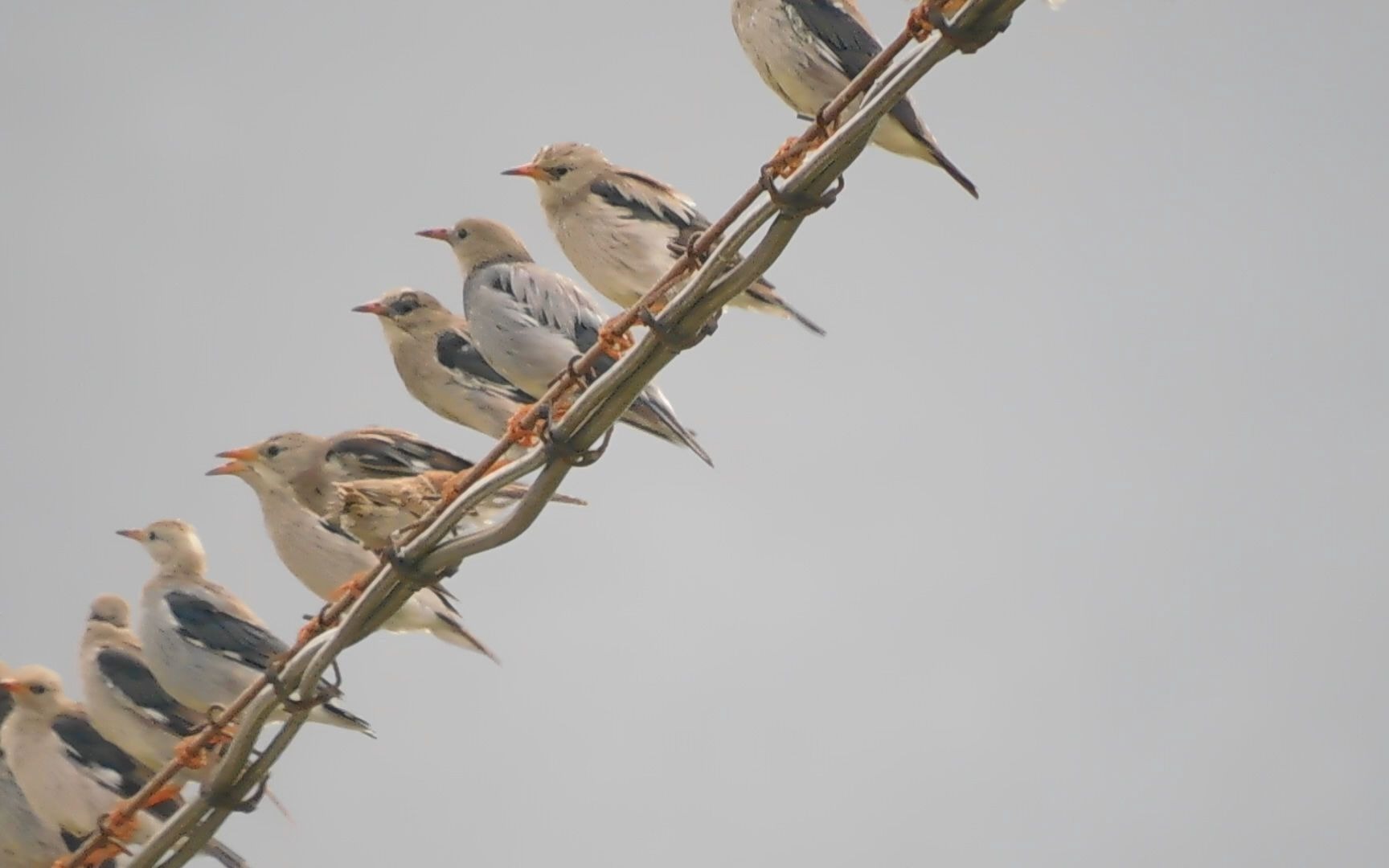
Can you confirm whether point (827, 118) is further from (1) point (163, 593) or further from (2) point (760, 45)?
(1) point (163, 593)

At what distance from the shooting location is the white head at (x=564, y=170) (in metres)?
9.12

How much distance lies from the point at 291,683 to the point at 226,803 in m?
0.52

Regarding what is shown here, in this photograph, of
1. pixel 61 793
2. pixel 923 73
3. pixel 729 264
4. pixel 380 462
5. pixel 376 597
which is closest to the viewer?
pixel 923 73

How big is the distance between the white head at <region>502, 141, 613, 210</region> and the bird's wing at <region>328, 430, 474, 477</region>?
1.19 metres

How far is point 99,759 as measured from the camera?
1027cm

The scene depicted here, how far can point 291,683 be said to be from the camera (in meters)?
5.59

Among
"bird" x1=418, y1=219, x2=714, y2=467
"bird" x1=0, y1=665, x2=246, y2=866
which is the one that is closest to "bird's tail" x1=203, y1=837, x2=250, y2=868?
"bird" x1=0, y1=665, x2=246, y2=866

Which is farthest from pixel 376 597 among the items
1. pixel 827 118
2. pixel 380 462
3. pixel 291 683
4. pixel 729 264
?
pixel 380 462

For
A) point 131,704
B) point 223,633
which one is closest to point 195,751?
point 223,633

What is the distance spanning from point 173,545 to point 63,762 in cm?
118

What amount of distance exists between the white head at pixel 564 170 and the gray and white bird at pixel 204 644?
239 centimetres

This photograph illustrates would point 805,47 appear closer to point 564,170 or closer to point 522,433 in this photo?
point 564,170

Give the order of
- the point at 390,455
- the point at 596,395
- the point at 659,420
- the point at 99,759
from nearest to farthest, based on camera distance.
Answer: the point at 596,395, the point at 659,420, the point at 390,455, the point at 99,759

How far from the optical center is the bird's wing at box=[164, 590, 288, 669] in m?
9.60
